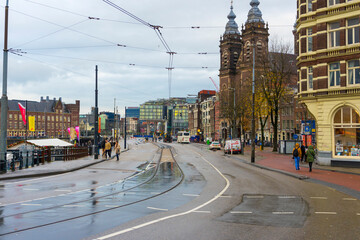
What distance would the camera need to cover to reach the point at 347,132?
25109 mm

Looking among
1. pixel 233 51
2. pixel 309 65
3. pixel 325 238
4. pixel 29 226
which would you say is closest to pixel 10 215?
pixel 29 226

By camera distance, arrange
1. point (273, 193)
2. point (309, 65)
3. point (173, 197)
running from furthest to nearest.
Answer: point (309, 65)
point (273, 193)
point (173, 197)

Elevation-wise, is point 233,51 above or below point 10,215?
above

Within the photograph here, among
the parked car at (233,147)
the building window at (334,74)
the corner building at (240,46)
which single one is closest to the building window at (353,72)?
the building window at (334,74)

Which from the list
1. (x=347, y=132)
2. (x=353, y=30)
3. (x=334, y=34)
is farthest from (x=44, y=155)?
(x=353, y=30)

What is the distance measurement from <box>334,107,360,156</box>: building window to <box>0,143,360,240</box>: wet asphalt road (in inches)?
412

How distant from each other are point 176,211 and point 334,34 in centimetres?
2169

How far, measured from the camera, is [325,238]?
7.43 meters

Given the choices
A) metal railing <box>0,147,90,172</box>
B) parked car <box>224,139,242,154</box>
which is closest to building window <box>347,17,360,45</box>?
parked car <box>224,139,242,154</box>

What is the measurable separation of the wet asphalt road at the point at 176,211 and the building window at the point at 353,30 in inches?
532

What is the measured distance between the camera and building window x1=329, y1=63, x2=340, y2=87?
25.7 meters

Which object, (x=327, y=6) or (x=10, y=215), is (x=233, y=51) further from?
(x=10, y=215)

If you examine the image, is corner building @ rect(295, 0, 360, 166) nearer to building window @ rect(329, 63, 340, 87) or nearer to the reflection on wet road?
building window @ rect(329, 63, 340, 87)

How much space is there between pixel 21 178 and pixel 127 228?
12.1m
